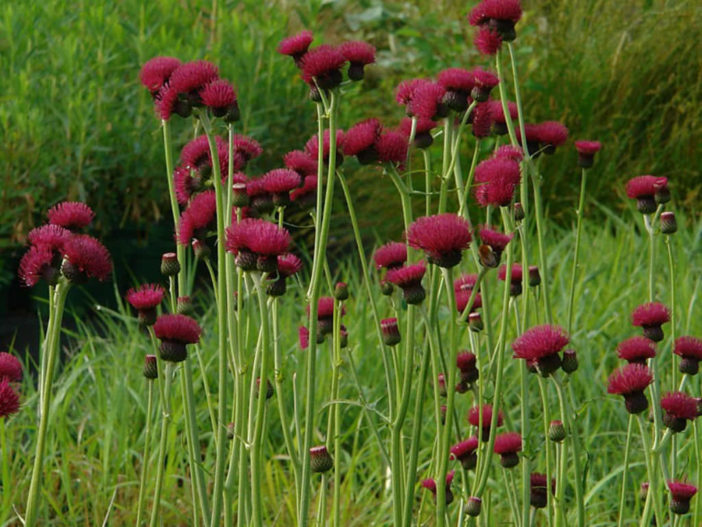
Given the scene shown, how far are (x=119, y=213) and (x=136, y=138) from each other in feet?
1.12

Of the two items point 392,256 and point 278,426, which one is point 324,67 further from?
point 278,426

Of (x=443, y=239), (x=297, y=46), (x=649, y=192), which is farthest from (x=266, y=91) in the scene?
(x=443, y=239)

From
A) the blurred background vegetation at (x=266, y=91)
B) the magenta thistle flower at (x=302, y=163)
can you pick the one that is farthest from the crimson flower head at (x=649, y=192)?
the blurred background vegetation at (x=266, y=91)

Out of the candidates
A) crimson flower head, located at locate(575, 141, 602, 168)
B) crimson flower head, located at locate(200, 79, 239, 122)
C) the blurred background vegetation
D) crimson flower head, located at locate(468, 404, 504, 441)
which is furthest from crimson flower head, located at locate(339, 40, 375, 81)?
the blurred background vegetation

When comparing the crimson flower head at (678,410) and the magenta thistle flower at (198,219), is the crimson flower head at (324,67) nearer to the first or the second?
the magenta thistle flower at (198,219)

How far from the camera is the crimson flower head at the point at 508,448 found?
5.60 feet

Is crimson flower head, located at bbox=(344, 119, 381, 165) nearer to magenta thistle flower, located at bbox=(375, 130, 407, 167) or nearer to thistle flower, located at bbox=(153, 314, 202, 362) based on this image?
magenta thistle flower, located at bbox=(375, 130, 407, 167)

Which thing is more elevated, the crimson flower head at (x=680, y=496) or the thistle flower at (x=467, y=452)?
the thistle flower at (x=467, y=452)

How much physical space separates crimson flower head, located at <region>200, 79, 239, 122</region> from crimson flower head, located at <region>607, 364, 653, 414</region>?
68 centimetres

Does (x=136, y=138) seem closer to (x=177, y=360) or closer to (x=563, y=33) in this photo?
(x=563, y=33)

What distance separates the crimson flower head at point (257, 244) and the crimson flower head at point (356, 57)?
34 centimetres

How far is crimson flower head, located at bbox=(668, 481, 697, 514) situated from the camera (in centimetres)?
170

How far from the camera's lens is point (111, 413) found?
111 inches

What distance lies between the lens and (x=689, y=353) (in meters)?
1.82
